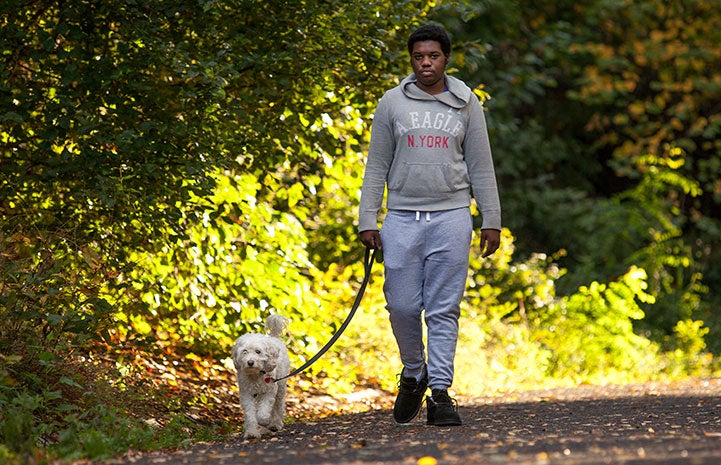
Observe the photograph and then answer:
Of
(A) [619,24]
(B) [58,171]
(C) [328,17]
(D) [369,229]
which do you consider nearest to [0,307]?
(B) [58,171]

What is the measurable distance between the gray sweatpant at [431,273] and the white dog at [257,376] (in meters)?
0.71

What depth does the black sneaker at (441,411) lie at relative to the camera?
6238 mm

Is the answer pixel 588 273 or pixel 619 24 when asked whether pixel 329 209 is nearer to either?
pixel 588 273

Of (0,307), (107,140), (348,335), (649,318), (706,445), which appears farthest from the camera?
(649,318)

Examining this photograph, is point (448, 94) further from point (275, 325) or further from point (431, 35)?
point (275, 325)

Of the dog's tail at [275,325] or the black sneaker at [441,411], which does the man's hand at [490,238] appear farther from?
the dog's tail at [275,325]

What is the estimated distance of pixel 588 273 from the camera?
49.0 feet

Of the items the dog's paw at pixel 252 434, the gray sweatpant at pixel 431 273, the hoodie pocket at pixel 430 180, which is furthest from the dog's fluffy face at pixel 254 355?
the hoodie pocket at pixel 430 180

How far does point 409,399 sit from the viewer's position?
649cm

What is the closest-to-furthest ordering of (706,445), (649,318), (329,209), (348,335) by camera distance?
(706,445)
(348,335)
(329,209)
(649,318)

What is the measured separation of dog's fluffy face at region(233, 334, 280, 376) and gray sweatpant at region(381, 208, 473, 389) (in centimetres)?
72

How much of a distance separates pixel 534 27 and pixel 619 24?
1.62m

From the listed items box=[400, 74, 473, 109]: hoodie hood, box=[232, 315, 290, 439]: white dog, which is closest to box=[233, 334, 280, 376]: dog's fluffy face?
box=[232, 315, 290, 439]: white dog

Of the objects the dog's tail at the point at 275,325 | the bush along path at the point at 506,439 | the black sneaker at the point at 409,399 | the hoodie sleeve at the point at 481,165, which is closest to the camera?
the bush along path at the point at 506,439
